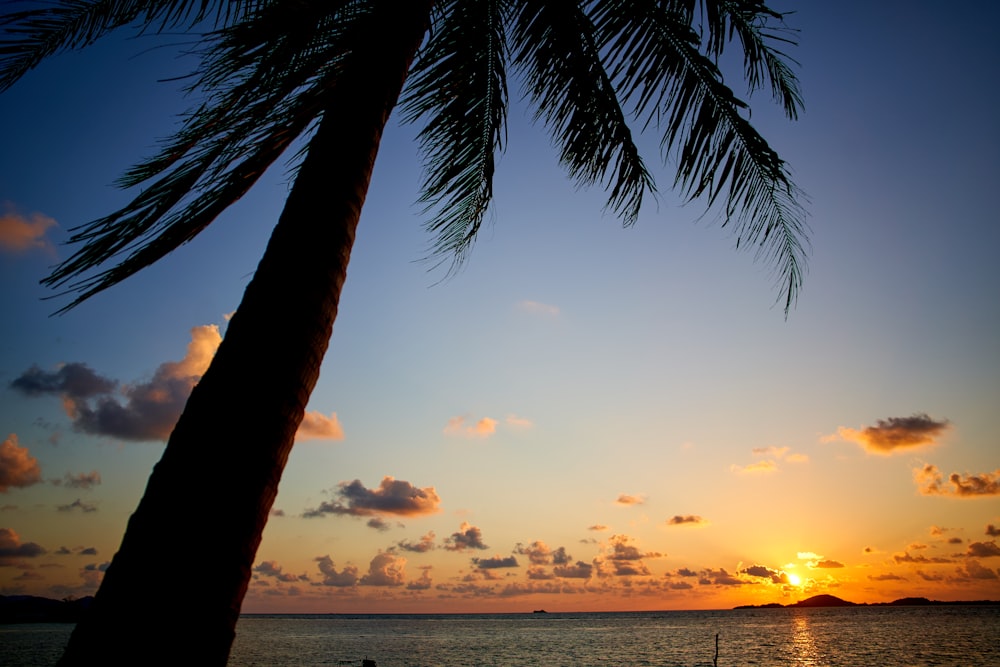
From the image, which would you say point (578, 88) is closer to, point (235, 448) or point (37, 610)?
point (235, 448)

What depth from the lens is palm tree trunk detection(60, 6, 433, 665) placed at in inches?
54.4

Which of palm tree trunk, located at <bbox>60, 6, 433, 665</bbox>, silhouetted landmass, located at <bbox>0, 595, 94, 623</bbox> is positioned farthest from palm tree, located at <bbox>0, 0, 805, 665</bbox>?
silhouetted landmass, located at <bbox>0, 595, 94, 623</bbox>

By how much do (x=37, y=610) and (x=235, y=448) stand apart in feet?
712

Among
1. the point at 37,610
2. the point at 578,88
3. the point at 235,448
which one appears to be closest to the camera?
the point at 235,448

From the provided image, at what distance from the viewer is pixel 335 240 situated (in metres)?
2.13

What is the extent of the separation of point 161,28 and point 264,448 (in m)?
3.42

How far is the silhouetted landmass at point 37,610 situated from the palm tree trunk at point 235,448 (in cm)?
17432

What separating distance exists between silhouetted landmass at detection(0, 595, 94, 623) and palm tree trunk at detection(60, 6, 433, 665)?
174 meters

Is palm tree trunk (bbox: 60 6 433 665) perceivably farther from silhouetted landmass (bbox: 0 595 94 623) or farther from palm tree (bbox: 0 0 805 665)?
silhouetted landmass (bbox: 0 595 94 623)

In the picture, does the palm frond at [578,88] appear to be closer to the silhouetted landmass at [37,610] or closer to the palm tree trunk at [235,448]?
the palm tree trunk at [235,448]

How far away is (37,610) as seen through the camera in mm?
157375

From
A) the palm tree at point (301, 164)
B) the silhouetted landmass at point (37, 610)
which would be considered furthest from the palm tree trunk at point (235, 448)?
the silhouetted landmass at point (37, 610)

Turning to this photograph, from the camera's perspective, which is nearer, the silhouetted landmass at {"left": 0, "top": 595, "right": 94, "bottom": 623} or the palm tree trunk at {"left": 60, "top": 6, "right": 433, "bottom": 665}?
the palm tree trunk at {"left": 60, "top": 6, "right": 433, "bottom": 665}

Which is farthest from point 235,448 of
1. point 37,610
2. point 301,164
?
point 37,610
